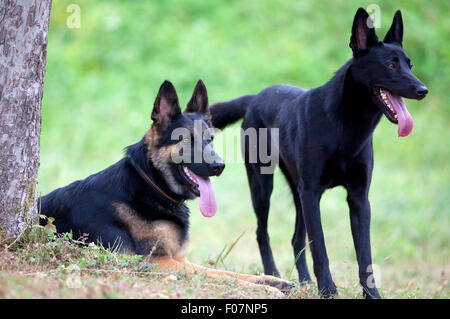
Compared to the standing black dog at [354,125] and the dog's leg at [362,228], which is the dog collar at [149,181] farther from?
the dog's leg at [362,228]

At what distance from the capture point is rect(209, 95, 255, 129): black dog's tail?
6.09m

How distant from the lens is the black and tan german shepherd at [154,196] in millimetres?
4711

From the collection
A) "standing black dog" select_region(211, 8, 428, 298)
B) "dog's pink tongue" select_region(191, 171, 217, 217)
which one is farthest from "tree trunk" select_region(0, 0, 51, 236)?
"standing black dog" select_region(211, 8, 428, 298)

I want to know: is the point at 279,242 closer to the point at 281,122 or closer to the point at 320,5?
the point at 281,122

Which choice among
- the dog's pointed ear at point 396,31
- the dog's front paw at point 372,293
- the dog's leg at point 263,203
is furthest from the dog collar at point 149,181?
the dog's pointed ear at point 396,31

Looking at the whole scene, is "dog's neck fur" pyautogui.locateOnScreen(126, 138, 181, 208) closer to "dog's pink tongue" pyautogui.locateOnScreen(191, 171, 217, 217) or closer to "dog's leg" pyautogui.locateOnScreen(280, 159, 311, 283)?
"dog's pink tongue" pyautogui.locateOnScreen(191, 171, 217, 217)

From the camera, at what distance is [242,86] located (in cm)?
1420

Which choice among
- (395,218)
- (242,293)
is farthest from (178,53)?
(242,293)

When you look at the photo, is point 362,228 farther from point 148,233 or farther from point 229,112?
point 229,112

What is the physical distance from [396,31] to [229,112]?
6.91 feet

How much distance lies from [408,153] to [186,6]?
7857 millimetres

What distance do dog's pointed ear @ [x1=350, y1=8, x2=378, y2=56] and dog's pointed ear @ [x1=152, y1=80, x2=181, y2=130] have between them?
5.17 ft

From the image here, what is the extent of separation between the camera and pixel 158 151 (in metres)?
4.96

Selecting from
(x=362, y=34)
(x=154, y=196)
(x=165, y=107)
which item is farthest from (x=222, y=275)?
(x=362, y=34)
